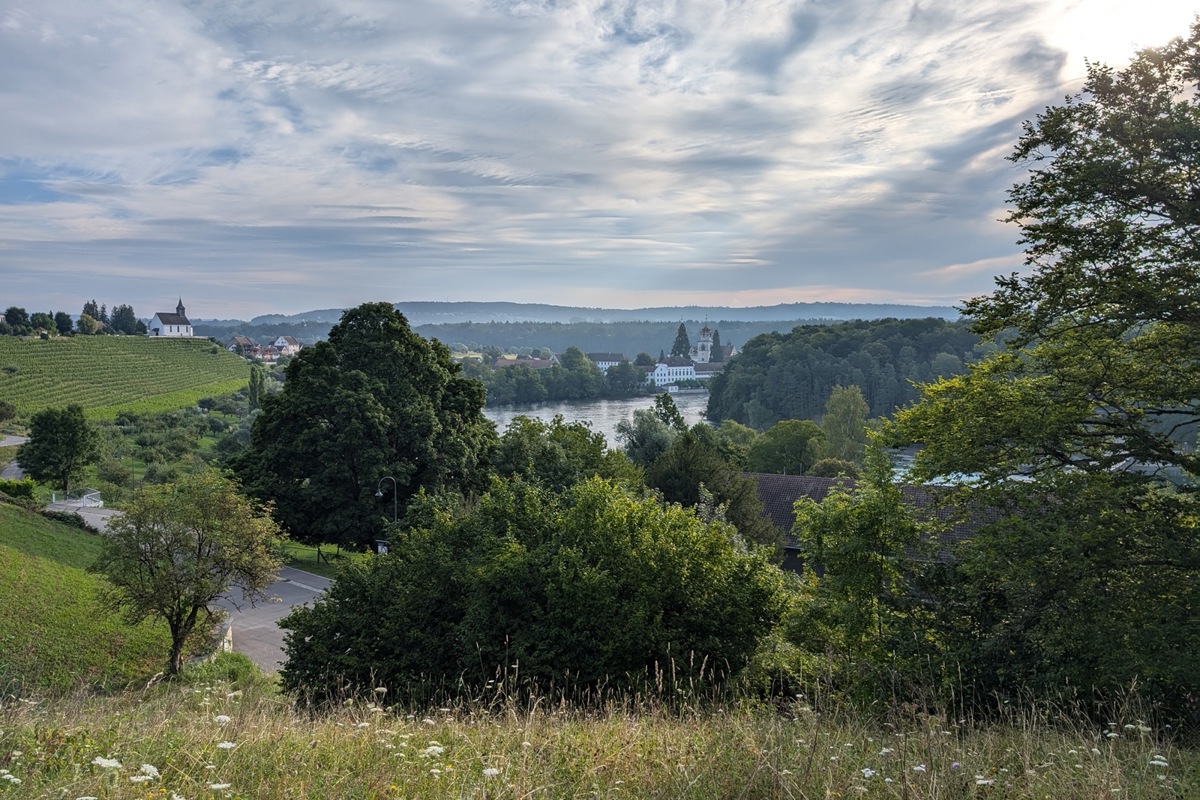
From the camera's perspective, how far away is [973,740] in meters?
5.36

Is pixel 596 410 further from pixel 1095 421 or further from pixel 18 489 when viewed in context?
pixel 1095 421

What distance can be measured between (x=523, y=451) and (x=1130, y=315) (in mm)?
22336

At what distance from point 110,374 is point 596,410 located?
210 feet

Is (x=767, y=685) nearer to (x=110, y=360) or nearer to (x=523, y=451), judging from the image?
(x=523, y=451)

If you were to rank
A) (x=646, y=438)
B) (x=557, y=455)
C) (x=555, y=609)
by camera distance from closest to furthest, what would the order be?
1. (x=555, y=609)
2. (x=557, y=455)
3. (x=646, y=438)

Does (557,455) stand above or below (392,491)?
above

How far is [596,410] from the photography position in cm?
11762

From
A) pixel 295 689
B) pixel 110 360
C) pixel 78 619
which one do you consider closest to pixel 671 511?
pixel 295 689

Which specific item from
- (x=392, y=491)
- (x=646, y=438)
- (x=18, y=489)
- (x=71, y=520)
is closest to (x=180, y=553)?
(x=392, y=491)

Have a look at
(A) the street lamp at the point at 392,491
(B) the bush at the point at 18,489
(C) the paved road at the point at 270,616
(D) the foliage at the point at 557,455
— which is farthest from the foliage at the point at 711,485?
(B) the bush at the point at 18,489

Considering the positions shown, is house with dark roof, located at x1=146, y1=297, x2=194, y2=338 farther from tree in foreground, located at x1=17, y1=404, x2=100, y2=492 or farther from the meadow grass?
the meadow grass

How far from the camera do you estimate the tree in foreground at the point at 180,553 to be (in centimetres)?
1653

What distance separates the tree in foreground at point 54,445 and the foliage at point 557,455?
2960cm

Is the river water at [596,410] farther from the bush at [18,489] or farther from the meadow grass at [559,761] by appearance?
the meadow grass at [559,761]
